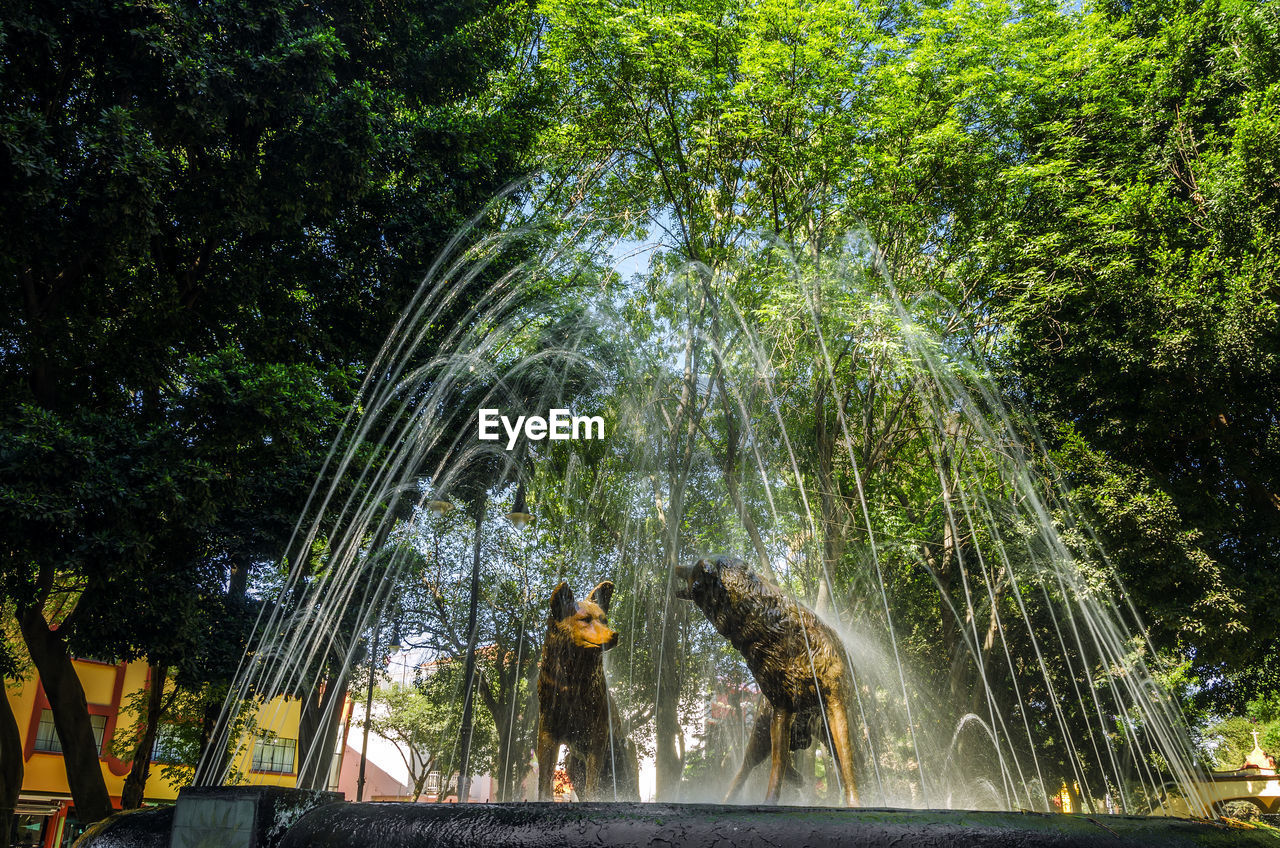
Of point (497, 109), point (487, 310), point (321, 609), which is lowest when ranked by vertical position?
point (321, 609)

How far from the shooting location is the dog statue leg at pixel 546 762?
6.54 metres

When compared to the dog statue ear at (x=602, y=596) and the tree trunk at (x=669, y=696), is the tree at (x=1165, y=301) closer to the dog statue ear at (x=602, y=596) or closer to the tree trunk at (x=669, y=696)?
the tree trunk at (x=669, y=696)

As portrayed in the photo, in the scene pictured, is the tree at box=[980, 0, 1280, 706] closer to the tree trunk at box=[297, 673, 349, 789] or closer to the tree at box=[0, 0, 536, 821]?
the tree at box=[0, 0, 536, 821]

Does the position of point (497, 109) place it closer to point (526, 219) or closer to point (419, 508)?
point (526, 219)

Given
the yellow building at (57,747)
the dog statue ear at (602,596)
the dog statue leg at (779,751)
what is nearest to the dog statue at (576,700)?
the dog statue ear at (602,596)

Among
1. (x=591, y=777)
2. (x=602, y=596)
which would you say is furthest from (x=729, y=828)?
(x=602, y=596)

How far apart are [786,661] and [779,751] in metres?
0.71

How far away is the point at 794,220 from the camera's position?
1495cm

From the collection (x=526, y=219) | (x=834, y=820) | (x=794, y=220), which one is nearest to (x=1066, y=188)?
(x=794, y=220)

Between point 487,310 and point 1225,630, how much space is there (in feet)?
40.7

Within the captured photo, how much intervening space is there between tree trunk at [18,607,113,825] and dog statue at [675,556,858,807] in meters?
9.89

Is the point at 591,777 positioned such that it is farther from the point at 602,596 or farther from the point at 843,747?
the point at 843,747

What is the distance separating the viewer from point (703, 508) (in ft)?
53.2

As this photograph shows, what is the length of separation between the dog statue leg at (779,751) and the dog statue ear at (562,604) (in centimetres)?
182
